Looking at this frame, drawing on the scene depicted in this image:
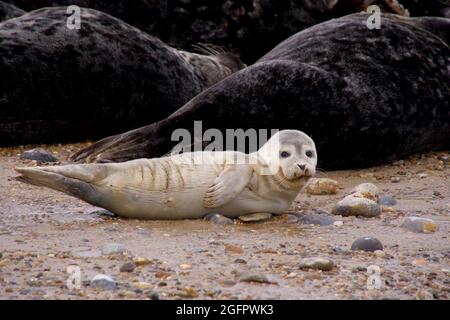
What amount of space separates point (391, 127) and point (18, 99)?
8.16 ft

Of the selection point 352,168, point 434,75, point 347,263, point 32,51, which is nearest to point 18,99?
point 32,51

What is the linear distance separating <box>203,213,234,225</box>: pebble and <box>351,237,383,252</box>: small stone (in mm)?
704

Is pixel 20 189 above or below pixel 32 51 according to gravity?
below

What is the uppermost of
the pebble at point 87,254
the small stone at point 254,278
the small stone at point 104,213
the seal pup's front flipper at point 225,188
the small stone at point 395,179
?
the seal pup's front flipper at point 225,188

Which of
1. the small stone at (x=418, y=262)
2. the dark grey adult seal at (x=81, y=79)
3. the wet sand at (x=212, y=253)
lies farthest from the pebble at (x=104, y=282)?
the dark grey adult seal at (x=81, y=79)

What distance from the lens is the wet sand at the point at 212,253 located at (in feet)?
10.5

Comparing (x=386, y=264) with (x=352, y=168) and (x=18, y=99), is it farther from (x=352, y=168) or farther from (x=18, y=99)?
(x=18, y=99)

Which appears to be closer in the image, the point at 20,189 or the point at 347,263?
the point at 347,263

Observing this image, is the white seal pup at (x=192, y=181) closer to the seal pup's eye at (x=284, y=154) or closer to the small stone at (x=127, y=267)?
the seal pup's eye at (x=284, y=154)

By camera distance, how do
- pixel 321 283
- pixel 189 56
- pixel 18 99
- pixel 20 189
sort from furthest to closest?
1. pixel 189 56
2. pixel 18 99
3. pixel 20 189
4. pixel 321 283

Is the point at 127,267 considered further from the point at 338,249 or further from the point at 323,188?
the point at 323,188

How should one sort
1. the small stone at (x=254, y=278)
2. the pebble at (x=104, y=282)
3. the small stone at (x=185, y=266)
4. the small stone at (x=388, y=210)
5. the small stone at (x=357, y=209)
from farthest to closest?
the small stone at (x=388, y=210), the small stone at (x=357, y=209), the small stone at (x=185, y=266), the small stone at (x=254, y=278), the pebble at (x=104, y=282)

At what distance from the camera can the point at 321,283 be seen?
3332 mm

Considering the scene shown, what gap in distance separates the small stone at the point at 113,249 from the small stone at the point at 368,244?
95cm
